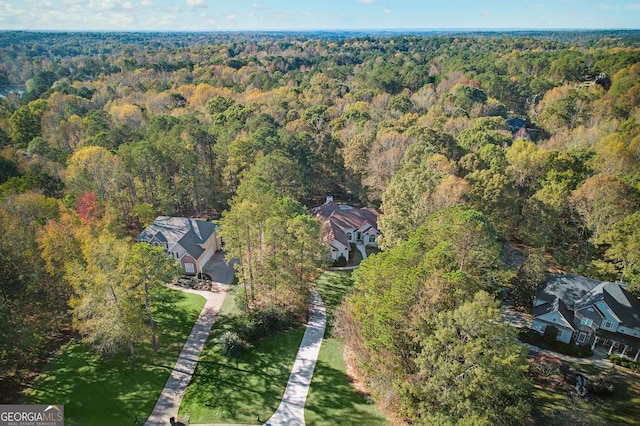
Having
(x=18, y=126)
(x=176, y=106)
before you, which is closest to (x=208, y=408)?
(x=18, y=126)

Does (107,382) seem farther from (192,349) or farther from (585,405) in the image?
(585,405)

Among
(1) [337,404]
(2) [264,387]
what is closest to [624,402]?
(1) [337,404]

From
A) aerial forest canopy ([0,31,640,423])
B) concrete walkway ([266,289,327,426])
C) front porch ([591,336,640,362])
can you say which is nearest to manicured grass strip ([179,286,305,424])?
concrete walkway ([266,289,327,426])

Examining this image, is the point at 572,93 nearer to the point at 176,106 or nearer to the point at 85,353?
the point at 176,106

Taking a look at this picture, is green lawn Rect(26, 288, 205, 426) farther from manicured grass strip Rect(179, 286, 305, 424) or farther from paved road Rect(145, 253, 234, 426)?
manicured grass strip Rect(179, 286, 305, 424)

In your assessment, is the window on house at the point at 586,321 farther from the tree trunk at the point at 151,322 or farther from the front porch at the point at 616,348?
the tree trunk at the point at 151,322

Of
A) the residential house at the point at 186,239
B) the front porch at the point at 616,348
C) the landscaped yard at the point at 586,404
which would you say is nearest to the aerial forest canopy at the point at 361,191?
the residential house at the point at 186,239
